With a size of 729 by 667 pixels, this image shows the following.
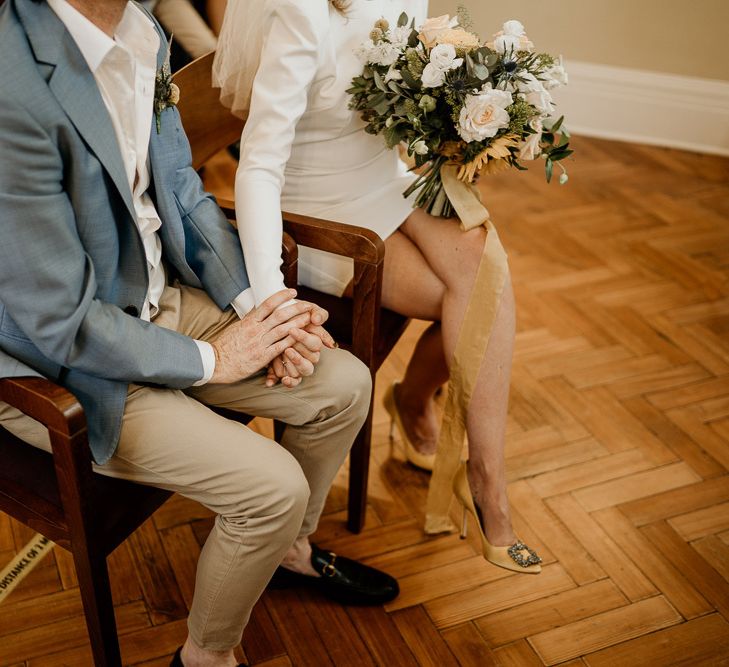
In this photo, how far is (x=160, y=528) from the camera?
1.99 metres

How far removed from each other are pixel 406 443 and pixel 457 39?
1080 millimetres

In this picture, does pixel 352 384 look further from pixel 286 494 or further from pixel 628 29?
pixel 628 29

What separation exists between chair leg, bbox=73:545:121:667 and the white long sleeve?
58cm

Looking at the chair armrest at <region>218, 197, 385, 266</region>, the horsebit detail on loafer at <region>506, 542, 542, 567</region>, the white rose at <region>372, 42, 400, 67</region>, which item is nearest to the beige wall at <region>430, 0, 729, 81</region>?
the white rose at <region>372, 42, 400, 67</region>

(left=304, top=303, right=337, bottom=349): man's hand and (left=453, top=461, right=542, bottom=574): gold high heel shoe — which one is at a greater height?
(left=304, top=303, right=337, bottom=349): man's hand

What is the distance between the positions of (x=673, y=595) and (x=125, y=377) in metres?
1.37

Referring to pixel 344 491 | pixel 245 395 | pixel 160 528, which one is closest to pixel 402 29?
pixel 245 395

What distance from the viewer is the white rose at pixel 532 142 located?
1.67m

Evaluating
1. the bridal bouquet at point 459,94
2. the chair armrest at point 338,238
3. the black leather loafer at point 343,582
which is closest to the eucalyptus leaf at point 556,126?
the bridal bouquet at point 459,94

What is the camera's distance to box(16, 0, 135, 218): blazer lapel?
1204 mm

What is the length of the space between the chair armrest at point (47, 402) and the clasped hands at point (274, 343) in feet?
1.02

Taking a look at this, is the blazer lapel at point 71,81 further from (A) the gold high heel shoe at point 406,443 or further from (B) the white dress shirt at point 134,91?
(A) the gold high heel shoe at point 406,443

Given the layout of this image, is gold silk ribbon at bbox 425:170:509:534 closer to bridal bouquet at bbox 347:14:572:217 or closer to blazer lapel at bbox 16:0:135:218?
bridal bouquet at bbox 347:14:572:217

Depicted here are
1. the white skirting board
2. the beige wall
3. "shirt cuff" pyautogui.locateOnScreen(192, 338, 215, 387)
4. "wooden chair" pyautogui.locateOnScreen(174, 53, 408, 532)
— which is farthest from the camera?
the white skirting board
